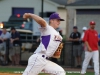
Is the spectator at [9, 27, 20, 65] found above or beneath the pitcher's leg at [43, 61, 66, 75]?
beneath

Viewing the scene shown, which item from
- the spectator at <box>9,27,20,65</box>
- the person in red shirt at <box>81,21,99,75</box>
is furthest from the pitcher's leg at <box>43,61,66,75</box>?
the spectator at <box>9,27,20,65</box>

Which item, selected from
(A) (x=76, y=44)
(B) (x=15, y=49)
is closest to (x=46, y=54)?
(A) (x=76, y=44)

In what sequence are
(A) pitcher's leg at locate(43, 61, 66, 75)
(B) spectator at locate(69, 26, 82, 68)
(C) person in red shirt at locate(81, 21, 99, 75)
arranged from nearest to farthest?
(A) pitcher's leg at locate(43, 61, 66, 75) < (C) person in red shirt at locate(81, 21, 99, 75) < (B) spectator at locate(69, 26, 82, 68)

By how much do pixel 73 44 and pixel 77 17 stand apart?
195cm

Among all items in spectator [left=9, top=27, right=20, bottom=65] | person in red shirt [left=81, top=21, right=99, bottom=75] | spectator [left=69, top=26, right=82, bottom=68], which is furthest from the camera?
spectator [left=9, top=27, right=20, bottom=65]

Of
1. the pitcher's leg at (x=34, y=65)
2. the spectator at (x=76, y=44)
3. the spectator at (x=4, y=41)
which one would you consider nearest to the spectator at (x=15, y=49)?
the spectator at (x=4, y=41)

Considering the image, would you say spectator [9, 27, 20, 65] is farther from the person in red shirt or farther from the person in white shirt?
the person in white shirt

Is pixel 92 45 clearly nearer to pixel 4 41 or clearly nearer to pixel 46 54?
pixel 46 54

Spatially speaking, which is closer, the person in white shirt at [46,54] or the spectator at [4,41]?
the person in white shirt at [46,54]

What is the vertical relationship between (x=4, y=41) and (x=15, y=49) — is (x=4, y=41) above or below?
above

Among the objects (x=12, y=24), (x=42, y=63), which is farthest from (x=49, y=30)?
(x=12, y=24)

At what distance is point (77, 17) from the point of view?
21328 mm

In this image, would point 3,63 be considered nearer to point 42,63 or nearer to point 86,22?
point 86,22

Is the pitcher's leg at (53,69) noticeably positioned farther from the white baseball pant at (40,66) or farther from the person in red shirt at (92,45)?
the person in red shirt at (92,45)
